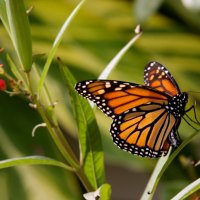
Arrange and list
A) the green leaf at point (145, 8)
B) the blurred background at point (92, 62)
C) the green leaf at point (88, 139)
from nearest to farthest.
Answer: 1. the green leaf at point (88, 139)
2. the green leaf at point (145, 8)
3. the blurred background at point (92, 62)

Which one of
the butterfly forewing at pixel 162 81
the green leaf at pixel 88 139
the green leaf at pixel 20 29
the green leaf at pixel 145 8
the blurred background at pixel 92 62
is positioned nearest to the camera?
the green leaf at pixel 20 29

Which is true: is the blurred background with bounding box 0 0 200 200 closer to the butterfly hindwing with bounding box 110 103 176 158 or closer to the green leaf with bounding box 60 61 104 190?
the butterfly hindwing with bounding box 110 103 176 158

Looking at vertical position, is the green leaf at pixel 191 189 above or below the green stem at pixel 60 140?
below

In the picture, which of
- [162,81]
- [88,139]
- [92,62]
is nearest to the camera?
[88,139]

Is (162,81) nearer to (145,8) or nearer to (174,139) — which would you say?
(174,139)

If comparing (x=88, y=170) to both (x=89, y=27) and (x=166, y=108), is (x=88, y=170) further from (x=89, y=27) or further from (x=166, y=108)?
(x=89, y=27)

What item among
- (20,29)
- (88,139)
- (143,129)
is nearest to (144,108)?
(143,129)

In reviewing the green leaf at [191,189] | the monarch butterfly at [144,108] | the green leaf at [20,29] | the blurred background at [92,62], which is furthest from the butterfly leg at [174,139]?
the blurred background at [92,62]

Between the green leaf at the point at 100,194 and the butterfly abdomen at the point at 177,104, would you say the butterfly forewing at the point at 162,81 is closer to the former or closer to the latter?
the butterfly abdomen at the point at 177,104
